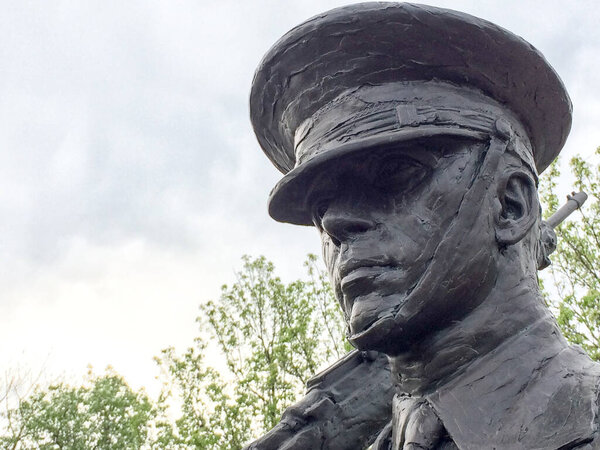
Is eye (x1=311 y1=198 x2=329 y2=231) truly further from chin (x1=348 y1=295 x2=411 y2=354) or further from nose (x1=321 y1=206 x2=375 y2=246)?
chin (x1=348 y1=295 x2=411 y2=354)

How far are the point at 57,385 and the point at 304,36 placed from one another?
21810mm

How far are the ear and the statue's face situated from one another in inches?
3.2

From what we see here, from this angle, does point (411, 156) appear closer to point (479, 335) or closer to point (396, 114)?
point (396, 114)

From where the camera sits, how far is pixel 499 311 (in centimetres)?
222

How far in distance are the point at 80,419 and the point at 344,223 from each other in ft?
69.9

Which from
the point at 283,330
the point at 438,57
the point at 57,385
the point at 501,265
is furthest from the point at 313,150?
the point at 57,385

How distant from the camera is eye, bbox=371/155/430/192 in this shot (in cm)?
230

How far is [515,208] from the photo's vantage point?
92.4 inches

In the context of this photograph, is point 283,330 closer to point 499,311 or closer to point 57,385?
point 57,385

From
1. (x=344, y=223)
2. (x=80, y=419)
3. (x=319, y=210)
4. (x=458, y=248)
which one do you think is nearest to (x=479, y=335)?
(x=458, y=248)

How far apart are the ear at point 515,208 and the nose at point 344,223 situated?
445 millimetres

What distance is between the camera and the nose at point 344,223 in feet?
7.62

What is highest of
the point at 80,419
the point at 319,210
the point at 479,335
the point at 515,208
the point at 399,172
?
the point at 80,419

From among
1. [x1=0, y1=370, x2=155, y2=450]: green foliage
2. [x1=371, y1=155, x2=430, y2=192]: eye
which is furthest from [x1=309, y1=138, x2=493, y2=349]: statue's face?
[x1=0, y1=370, x2=155, y2=450]: green foliage
